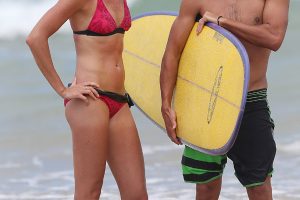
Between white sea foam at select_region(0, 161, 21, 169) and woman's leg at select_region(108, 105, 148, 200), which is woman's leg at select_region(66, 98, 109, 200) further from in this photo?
white sea foam at select_region(0, 161, 21, 169)

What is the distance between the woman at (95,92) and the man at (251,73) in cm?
45

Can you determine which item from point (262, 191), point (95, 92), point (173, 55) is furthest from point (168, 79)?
point (262, 191)

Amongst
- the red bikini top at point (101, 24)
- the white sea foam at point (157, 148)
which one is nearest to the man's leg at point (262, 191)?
the red bikini top at point (101, 24)

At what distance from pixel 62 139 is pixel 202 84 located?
14.4 ft

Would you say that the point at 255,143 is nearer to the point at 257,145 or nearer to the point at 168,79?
the point at 257,145

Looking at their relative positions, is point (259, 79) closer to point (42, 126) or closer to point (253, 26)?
point (253, 26)

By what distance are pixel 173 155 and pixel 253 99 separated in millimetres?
3531

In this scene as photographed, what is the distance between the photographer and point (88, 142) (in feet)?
14.2

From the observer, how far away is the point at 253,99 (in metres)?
4.66

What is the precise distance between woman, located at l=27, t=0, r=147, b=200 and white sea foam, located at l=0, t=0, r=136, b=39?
450 inches

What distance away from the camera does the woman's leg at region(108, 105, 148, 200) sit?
4.46 meters

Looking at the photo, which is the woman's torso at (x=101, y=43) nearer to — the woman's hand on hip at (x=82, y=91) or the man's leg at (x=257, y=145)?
the woman's hand on hip at (x=82, y=91)

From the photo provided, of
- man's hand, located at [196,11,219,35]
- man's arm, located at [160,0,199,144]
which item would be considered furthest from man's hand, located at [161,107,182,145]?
man's hand, located at [196,11,219,35]

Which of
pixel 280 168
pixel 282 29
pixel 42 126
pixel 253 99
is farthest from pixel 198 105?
pixel 42 126
